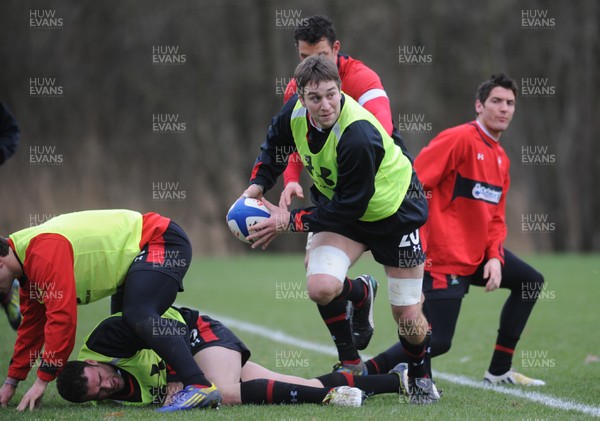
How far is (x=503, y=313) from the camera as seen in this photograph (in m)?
5.92

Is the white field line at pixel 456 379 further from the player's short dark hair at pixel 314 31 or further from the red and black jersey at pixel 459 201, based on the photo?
the player's short dark hair at pixel 314 31

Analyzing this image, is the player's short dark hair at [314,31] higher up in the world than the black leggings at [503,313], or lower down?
higher up

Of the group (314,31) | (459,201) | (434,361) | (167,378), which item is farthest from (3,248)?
(434,361)

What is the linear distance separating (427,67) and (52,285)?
18339 mm

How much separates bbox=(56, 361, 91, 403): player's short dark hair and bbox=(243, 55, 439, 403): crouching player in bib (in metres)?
1.21

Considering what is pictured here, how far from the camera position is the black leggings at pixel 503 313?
544 centimetres

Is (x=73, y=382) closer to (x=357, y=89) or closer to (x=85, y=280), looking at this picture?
(x=85, y=280)

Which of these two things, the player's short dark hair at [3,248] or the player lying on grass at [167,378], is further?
the player lying on grass at [167,378]

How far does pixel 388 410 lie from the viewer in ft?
14.9

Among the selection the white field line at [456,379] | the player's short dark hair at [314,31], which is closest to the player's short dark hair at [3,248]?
the player's short dark hair at [314,31]

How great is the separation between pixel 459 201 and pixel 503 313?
89 cm

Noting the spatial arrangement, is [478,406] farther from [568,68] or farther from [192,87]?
[568,68]

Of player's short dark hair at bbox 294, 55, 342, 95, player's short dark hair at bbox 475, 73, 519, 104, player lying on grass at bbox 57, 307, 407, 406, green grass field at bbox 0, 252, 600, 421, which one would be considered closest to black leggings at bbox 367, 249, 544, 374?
green grass field at bbox 0, 252, 600, 421

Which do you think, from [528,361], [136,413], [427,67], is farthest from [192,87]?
[136,413]
